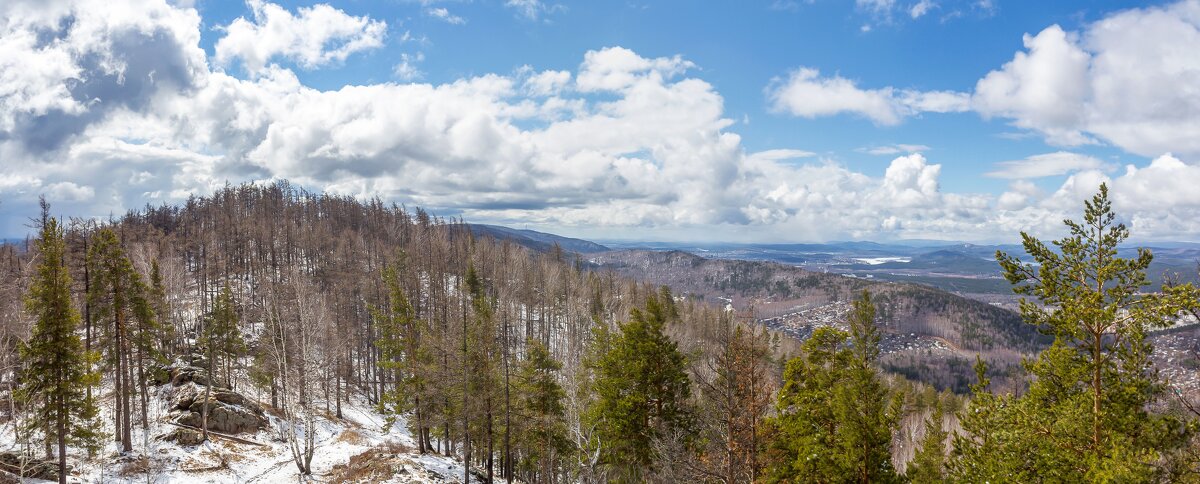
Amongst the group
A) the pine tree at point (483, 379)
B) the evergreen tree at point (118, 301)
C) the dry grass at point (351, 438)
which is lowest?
the dry grass at point (351, 438)

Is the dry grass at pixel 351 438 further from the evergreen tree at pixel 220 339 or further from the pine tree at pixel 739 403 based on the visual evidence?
the pine tree at pixel 739 403

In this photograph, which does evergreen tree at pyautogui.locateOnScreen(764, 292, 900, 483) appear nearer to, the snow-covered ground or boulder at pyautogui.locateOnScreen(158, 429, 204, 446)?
the snow-covered ground

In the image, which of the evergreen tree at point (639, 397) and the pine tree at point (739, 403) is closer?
the pine tree at point (739, 403)

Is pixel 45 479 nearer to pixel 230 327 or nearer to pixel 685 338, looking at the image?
pixel 230 327

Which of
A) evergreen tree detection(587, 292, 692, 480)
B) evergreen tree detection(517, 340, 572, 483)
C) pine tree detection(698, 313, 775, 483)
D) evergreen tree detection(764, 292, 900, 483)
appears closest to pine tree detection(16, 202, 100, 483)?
evergreen tree detection(517, 340, 572, 483)

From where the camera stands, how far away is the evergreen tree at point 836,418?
48.9 ft

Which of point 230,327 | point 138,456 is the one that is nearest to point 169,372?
point 230,327

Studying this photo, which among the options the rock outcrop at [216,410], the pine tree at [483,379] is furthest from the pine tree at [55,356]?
the pine tree at [483,379]

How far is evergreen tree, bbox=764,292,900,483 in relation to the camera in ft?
48.9

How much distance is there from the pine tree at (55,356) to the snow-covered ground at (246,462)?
1558 mm

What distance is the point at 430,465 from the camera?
1187 inches

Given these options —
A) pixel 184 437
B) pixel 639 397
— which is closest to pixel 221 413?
pixel 184 437

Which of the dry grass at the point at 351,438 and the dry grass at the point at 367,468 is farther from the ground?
the dry grass at the point at 367,468

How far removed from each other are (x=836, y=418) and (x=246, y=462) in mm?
31792
